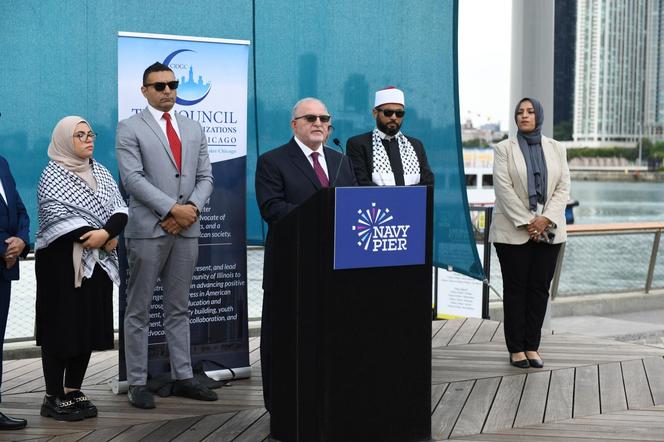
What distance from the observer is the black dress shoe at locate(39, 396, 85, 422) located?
3.95 metres

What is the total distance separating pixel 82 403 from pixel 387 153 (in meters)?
1.92

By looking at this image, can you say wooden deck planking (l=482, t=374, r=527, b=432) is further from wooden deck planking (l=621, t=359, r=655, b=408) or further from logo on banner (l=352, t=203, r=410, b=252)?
logo on banner (l=352, t=203, r=410, b=252)

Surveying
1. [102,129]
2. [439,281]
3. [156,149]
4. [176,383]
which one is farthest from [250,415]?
[439,281]

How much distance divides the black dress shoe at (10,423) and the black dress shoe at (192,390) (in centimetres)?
82

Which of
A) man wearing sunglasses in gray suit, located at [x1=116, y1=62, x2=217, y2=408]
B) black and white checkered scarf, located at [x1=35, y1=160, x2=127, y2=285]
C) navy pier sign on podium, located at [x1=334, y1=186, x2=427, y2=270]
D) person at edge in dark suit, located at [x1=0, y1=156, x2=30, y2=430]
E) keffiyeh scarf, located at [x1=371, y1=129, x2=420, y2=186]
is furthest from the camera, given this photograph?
keffiyeh scarf, located at [x1=371, y1=129, x2=420, y2=186]

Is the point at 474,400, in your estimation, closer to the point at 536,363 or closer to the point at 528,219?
the point at 536,363

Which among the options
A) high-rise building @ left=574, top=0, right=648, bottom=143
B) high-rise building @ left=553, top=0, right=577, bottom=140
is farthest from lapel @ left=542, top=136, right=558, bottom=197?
high-rise building @ left=574, top=0, right=648, bottom=143

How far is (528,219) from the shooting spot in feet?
16.6

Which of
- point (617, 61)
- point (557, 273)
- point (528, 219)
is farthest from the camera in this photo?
point (617, 61)

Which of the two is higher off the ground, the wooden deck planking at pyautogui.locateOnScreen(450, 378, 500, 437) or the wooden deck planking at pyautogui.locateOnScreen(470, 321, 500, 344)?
the wooden deck planking at pyautogui.locateOnScreen(470, 321, 500, 344)

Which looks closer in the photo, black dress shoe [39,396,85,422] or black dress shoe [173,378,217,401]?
black dress shoe [39,396,85,422]

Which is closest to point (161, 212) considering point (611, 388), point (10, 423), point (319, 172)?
point (319, 172)

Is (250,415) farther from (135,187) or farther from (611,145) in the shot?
(611,145)

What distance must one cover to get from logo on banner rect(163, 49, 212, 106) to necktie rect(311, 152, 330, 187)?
3.06 ft
